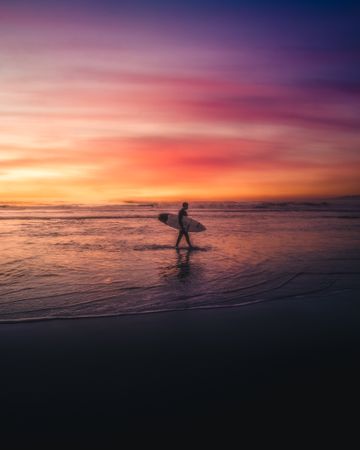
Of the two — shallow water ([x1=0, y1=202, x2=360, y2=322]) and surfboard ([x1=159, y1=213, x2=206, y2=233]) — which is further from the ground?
surfboard ([x1=159, y1=213, x2=206, y2=233])

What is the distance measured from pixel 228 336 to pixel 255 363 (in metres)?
0.98

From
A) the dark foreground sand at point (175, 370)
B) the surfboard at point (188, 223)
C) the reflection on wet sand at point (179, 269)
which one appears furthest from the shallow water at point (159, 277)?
the surfboard at point (188, 223)

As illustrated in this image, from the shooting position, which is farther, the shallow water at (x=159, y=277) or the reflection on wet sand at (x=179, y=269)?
the reflection on wet sand at (x=179, y=269)

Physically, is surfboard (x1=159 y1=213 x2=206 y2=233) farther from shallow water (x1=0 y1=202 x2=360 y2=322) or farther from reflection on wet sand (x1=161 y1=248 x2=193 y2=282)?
reflection on wet sand (x1=161 y1=248 x2=193 y2=282)

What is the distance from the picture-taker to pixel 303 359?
4859 mm

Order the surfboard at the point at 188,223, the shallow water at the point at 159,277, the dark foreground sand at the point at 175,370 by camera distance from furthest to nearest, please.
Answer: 1. the surfboard at the point at 188,223
2. the shallow water at the point at 159,277
3. the dark foreground sand at the point at 175,370

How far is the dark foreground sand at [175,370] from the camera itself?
144 inches

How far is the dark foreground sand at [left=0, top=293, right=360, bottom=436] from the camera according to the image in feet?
12.0

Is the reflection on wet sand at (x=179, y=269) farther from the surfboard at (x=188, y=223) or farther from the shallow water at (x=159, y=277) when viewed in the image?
the surfboard at (x=188, y=223)

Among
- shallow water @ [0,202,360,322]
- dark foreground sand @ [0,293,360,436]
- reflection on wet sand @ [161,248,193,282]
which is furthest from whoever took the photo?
reflection on wet sand @ [161,248,193,282]

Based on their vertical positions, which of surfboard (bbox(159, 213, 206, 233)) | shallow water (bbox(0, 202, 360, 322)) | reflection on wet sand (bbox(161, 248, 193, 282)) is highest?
surfboard (bbox(159, 213, 206, 233))

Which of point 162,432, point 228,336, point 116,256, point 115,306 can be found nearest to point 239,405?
point 162,432

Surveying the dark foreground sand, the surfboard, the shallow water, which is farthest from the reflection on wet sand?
the surfboard

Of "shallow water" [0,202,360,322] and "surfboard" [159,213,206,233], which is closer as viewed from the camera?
"shallow water" [0,202,360,322]
